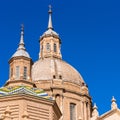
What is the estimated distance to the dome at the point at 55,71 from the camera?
65.9 metres

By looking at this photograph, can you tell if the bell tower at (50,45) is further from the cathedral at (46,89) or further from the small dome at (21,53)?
the small dome at (21,53)

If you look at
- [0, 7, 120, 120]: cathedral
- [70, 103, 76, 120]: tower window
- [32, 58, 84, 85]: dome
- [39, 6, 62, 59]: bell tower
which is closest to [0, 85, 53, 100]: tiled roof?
[0, 7, 120, 120]: cathedral

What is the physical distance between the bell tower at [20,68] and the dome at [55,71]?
16.7m

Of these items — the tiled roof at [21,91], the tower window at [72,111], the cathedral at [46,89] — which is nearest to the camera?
the cathedral at [46,89]

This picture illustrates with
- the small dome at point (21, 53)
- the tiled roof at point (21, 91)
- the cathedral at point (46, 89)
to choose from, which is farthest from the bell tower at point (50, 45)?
the tiled roof at point (21, 91)

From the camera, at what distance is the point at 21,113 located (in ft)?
131

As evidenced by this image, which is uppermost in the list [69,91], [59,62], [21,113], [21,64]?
[59,62]

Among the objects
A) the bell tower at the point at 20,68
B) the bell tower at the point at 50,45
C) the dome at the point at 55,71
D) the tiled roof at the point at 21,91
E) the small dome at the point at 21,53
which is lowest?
the tiled roof at the point at 21,91

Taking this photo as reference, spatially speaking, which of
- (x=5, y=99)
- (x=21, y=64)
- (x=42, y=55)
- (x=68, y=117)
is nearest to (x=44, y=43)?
(x=42, y=55)

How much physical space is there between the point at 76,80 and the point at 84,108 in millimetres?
4761

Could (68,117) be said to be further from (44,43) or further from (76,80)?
(44,43)

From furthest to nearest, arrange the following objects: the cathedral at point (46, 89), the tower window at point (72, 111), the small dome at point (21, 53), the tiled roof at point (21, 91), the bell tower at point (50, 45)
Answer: the bell tower at point (50, 45) → the tower window at point (72, 111) → the small dome at point (21, 53) → the tiled roof at point (21, 91) → the cathedral at point (46, 89)

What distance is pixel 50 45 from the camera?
7400 centimetres

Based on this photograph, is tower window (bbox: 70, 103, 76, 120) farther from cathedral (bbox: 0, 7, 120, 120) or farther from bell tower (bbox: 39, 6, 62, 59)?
bell tower (bbox: 39, 6, 62, 59)
